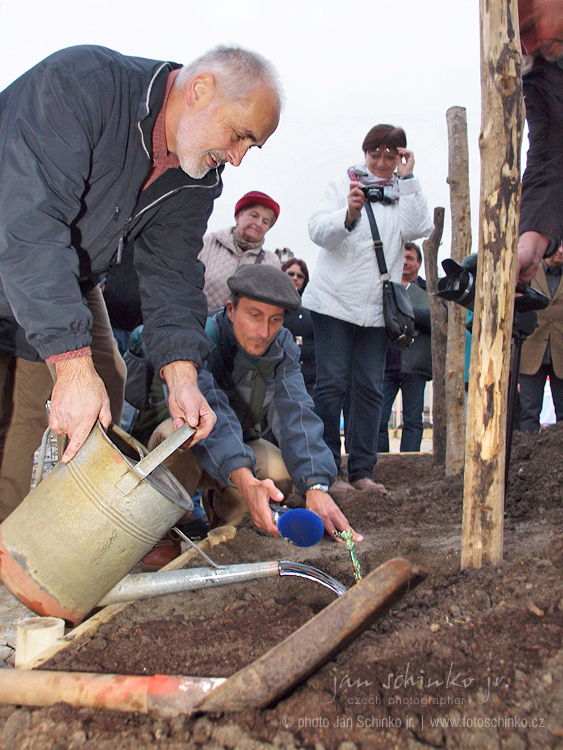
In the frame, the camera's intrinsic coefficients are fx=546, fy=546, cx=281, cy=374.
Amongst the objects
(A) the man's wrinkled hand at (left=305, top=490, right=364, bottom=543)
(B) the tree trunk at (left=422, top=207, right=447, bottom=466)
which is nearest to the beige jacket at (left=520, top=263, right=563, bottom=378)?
(B) the tree trunk at (left=422, top=207, right=447, bottom=466)

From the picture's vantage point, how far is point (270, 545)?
7.03ft

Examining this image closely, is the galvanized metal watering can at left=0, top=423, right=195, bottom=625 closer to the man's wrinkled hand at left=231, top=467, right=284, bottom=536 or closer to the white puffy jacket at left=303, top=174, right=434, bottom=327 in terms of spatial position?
the man's wrinkled hand at left=231, top=467, right=284, bottom=536

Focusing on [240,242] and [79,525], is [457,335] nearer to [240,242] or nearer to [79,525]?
[240,242]

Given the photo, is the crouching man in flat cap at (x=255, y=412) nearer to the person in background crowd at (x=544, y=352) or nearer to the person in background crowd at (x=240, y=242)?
the person in background crowd at (x=240, y=242)

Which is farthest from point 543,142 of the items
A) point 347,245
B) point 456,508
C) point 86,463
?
point 86,463

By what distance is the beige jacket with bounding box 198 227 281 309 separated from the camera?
135 inches

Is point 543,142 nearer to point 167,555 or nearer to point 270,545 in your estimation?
point 270,545

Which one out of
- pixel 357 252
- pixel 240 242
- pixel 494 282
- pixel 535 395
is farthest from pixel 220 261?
pixel 535 395

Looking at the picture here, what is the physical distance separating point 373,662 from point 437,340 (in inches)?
130

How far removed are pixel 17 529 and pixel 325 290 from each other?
91.5 inches

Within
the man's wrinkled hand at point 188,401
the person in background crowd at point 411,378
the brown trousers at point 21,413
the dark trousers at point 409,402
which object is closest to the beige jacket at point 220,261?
the brown trousers at point 21,413

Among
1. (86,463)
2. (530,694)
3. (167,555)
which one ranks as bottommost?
(167,555)

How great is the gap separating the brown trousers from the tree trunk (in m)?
2.65

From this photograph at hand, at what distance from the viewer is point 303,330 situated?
4.55 m
